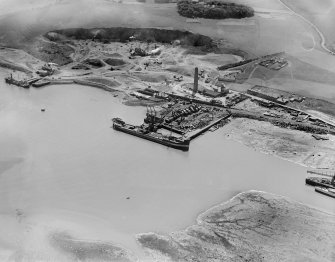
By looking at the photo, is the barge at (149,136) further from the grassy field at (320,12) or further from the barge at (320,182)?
the grassy field at (320,12)

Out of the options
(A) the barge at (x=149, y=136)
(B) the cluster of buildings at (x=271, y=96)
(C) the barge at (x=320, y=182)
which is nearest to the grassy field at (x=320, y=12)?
(B) the cluster of buildings at (x=271, y=96)

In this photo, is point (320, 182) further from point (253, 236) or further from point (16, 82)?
point (16, 82)

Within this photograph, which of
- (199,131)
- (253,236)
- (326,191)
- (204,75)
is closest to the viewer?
(253,236)

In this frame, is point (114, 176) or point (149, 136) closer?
point (114, 176)

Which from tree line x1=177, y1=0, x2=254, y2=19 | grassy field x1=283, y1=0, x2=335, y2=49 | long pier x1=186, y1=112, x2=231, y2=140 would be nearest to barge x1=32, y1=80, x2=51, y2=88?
long pier x1=186, y1=112, x2=231, y2=140

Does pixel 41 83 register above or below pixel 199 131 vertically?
below

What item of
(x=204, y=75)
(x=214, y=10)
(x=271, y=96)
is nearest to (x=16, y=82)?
(x=204, y=75)
